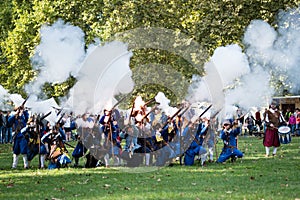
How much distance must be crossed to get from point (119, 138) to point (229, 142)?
136 inches

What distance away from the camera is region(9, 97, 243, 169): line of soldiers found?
1909cm

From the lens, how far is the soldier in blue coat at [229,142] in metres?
19.5

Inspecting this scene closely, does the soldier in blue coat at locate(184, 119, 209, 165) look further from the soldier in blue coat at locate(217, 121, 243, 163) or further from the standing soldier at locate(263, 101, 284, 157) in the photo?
the standing soldier at locate(263, 101, 284, 157)

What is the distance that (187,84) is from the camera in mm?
35719

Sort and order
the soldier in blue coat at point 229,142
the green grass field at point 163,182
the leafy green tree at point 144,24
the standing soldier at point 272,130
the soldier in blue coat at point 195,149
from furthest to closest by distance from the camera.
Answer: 1. the leafy green tree at point 144,24
2. the standing soldier at point 272,130
3. the soldier in blue coat at point 229,142
4. the soldier in blue coat at point 195,149
5. the green grass field at point 163,182

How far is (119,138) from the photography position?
20.0 metres

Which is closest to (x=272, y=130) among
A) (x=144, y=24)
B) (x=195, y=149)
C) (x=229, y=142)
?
(x=229, y=142)

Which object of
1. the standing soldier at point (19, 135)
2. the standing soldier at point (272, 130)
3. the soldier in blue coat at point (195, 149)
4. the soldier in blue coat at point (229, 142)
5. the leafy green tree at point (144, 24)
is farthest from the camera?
the leafy green tree at point (144, 24)

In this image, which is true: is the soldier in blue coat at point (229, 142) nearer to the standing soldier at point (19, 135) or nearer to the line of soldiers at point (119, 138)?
the line of soldiers at point (119, 138)

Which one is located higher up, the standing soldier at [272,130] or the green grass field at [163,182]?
the standing soldier at [272,130]

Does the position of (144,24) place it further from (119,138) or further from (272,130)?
(119,138)

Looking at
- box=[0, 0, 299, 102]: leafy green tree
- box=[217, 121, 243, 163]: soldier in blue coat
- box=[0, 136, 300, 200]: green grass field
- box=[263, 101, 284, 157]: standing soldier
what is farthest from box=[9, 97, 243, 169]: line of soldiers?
box=[0, 0, 299, 102]: leafy green tree

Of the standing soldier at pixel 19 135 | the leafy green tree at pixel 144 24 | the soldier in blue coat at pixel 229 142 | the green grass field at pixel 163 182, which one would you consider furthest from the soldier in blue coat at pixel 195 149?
the leafy green tree at pixel 144 24

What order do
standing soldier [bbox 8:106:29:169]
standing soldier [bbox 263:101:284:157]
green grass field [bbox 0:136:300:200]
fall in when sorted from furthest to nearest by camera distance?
standing soldier [bbox 263:101:284:157]
standing soldier [bbox 8:106:29:169]
green grass field [bbox 0:136:300:200]
